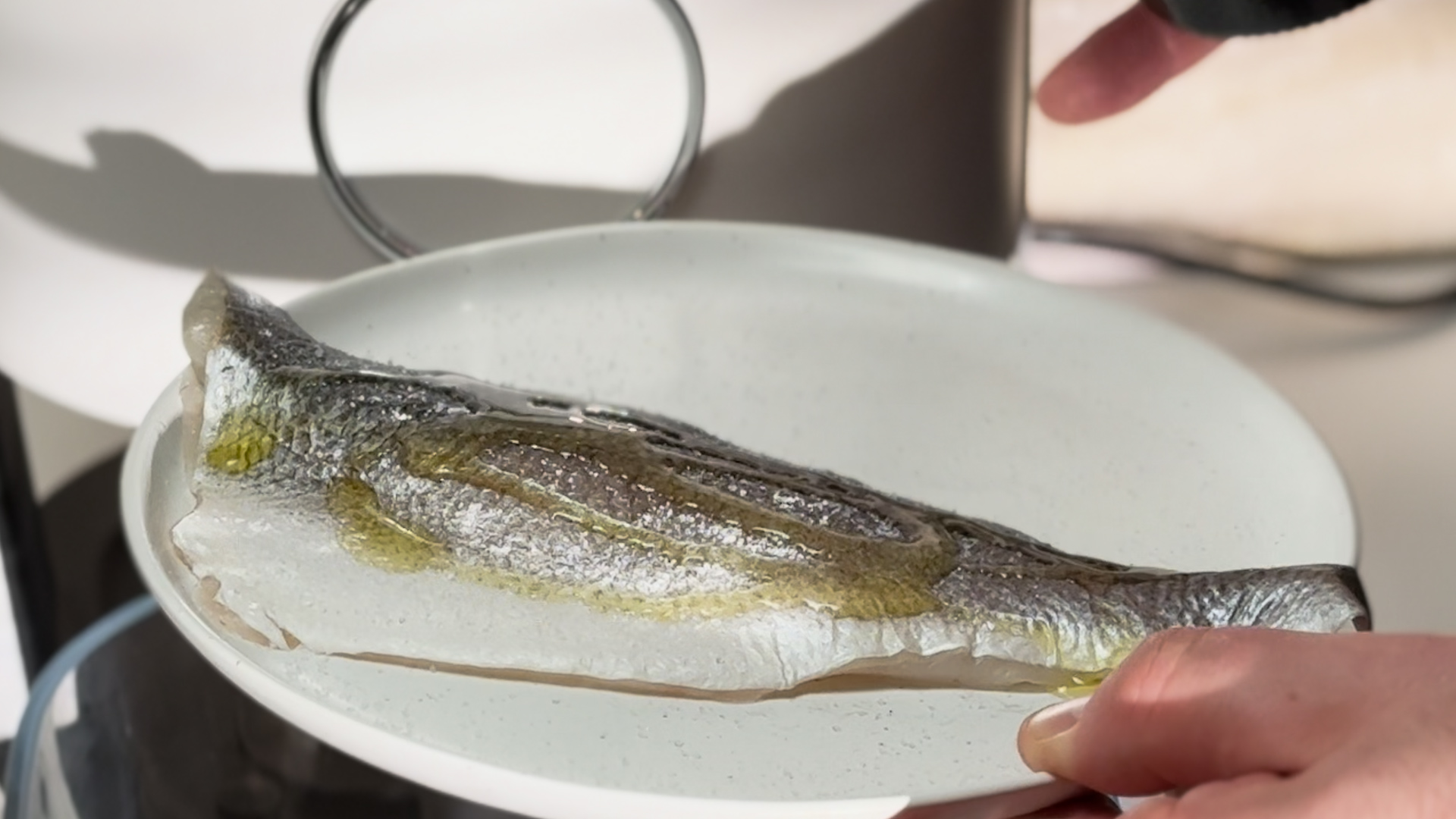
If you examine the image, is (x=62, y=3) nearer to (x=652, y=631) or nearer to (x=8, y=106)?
(x=8, y=106)

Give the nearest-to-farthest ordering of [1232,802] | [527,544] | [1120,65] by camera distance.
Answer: [1232,802] → [527,544] → [1120,65]

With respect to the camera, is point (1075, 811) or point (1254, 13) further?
point (1254, 13)

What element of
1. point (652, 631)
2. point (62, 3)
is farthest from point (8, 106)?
point (652, 631)

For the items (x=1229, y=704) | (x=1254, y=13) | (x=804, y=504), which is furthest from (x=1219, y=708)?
(x=1254, y=13)

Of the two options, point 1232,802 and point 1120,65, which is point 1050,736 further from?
point 1120,65

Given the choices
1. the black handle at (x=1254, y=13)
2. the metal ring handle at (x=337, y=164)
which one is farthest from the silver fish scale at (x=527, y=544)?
the black handle at (x=1254, y=13)

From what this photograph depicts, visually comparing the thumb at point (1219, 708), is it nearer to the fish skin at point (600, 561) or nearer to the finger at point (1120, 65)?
the fish skin at point (600, 561)
